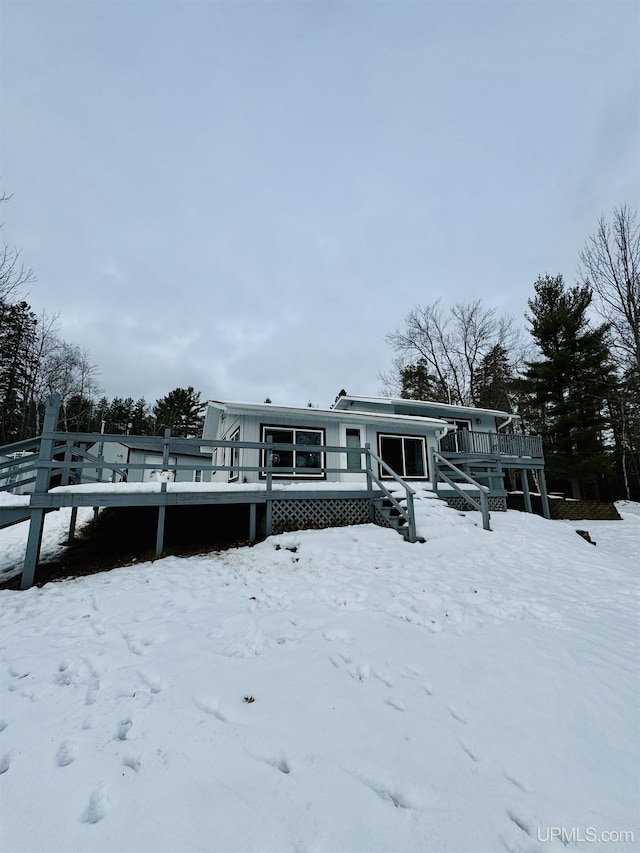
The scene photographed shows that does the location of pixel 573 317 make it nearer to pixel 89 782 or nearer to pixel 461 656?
pixel 461 656

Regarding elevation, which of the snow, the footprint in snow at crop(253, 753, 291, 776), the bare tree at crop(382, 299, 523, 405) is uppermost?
the bare tree at crop(382, 299, 523, 405)

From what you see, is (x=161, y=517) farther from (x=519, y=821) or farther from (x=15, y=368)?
(x=15, y=368)

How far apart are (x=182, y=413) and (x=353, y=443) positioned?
30.7m

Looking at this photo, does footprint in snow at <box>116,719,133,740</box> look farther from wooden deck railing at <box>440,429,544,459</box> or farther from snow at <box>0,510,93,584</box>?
wooden deck railing at <box>440,429,544,459</box>

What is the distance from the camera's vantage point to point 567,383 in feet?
75.0

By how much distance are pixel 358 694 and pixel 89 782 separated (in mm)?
1698


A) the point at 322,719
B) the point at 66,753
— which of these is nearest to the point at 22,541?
the point at 66,753

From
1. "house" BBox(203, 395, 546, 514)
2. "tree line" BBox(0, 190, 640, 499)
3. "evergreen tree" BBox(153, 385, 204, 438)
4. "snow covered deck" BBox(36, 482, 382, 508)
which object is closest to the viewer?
"snow covered deck" BBox(36, 482, 382, 508)

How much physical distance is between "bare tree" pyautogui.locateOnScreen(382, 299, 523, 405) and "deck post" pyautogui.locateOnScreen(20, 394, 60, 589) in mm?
24924

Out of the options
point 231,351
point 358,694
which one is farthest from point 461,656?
point 231,351

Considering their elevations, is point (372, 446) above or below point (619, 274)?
below

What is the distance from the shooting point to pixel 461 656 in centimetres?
319

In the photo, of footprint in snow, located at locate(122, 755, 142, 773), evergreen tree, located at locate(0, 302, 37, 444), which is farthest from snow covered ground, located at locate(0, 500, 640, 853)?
evergreen tree, located at locate(0, 302, 37, 444)

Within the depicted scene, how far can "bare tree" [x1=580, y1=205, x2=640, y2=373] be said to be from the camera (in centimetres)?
1441
